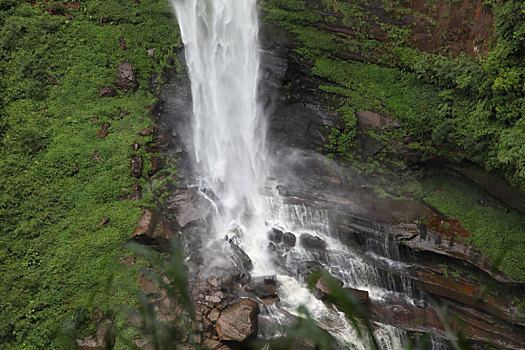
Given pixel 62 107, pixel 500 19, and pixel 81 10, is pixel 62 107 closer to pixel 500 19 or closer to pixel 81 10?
pixel 81 10

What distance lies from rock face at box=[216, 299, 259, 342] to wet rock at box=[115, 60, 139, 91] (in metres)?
7.61

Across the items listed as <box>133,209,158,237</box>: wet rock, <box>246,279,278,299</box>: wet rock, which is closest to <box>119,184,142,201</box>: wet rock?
<box>133,209,158,237</box>: wet rock

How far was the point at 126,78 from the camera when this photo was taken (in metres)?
12.0

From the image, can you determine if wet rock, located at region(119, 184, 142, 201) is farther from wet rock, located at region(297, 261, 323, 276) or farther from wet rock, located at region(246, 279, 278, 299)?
wet rock, located at region(297, 261, 323, 276)

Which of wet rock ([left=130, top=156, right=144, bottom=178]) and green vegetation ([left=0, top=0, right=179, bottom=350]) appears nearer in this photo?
green vegetation ([left=0, top=0, right=179, bottom=350])

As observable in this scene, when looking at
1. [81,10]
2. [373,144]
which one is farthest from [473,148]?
[81,10]

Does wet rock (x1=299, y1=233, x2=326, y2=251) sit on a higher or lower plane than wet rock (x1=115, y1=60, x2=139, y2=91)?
lower

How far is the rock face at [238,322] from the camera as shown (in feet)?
26.2

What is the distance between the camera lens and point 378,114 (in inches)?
495

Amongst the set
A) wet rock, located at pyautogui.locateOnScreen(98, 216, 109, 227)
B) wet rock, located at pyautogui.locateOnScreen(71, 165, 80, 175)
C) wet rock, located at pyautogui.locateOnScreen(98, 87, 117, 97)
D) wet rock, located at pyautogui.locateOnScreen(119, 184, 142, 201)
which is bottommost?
wet rock, located at pyautogui.locateOnScreen(98, 216, 109, 227)

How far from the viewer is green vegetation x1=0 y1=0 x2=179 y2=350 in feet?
26.4

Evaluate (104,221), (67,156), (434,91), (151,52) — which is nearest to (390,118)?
(434,91)

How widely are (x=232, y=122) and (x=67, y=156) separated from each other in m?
5.24

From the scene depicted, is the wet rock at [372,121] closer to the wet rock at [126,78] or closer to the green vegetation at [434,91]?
the green vegetation at [434,91]
